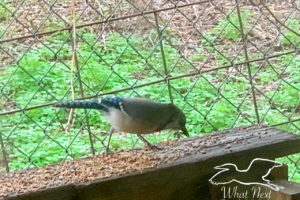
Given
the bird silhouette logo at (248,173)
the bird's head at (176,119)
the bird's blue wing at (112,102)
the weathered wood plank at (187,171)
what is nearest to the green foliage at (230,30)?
the bird's head at (176,119)

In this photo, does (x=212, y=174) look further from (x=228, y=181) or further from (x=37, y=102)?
(x=37, y=102)

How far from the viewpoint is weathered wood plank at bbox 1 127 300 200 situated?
1.89m

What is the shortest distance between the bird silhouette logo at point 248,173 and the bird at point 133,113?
0.36m

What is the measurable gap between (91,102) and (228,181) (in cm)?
60

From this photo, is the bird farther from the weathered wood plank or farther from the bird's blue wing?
the weathered wood plank

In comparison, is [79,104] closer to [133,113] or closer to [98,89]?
[133,113]

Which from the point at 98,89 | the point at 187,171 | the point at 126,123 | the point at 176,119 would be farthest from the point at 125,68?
the point at 187,171

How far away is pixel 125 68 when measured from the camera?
3.39 metres

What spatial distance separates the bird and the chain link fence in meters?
0.31

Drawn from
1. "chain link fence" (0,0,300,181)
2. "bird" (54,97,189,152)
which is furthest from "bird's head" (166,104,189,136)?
"chain link fence" (0,0,300,181)

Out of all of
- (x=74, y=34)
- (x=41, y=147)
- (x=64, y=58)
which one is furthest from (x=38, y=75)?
(x=74, y=34)

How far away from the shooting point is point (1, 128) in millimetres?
2914

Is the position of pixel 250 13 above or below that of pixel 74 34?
above

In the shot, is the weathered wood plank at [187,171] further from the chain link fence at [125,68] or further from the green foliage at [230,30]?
the green foliage at [230,30]
